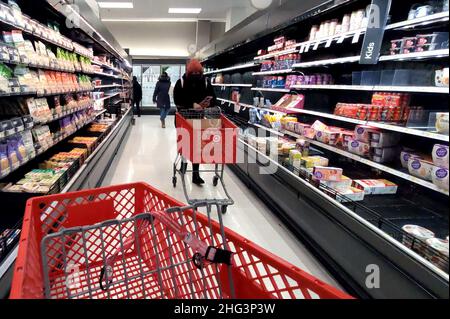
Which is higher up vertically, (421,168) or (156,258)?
(421,168)

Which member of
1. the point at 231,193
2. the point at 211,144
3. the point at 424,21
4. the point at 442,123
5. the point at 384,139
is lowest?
the point at 231,193

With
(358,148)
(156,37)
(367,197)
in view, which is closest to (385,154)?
(358,148)

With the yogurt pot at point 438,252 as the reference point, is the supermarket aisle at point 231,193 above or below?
below

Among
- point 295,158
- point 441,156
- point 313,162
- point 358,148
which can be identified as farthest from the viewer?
point 295,158

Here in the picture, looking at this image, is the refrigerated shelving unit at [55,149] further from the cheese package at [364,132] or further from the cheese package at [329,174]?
the cheese package at [364,132]

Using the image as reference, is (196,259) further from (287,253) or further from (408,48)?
(408,48)

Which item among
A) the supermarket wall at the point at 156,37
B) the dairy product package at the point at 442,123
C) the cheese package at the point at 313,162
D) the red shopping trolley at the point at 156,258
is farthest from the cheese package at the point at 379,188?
the supermarket wall at the point at 156,37

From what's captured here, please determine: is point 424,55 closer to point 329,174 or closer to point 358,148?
point 358,148

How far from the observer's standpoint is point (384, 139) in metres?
2.32

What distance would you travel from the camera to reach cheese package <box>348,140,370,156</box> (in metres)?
2.46

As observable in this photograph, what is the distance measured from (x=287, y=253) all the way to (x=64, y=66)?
127 inches

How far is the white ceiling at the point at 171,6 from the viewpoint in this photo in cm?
923

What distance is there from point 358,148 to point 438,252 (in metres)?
1.26

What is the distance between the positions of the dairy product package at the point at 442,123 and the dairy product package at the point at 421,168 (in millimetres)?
254
